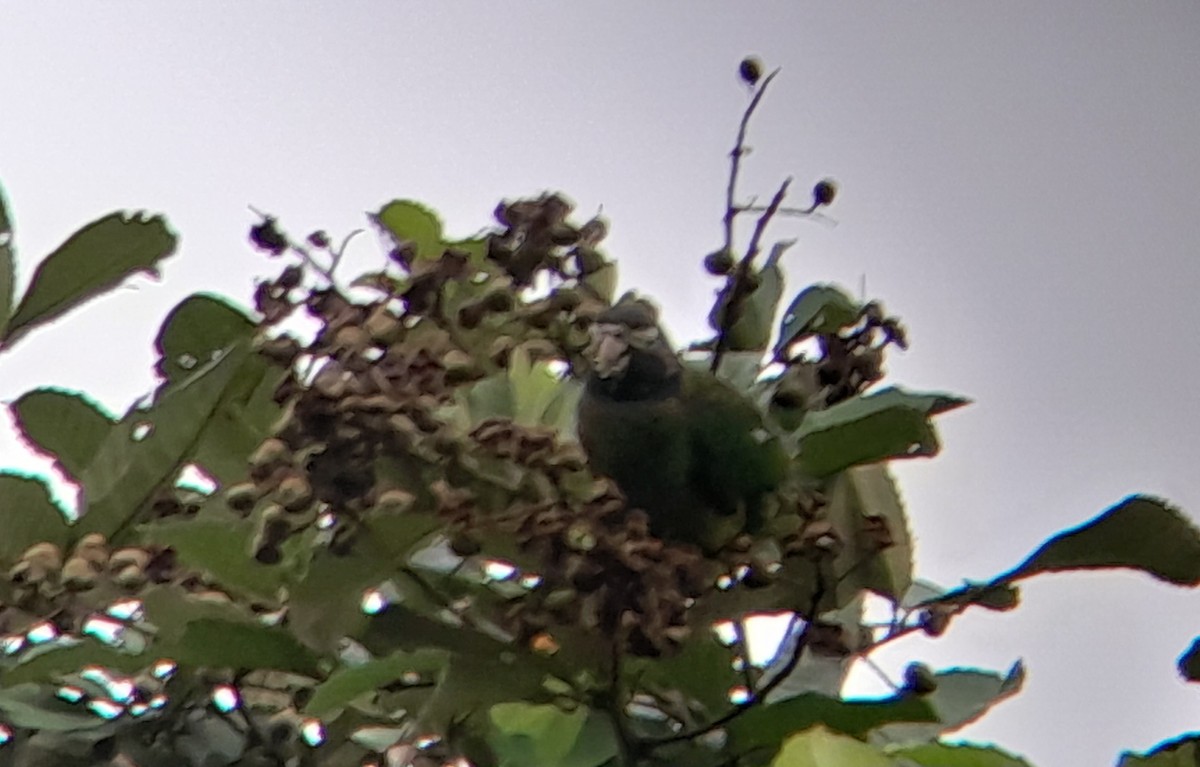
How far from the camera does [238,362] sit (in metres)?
0.39

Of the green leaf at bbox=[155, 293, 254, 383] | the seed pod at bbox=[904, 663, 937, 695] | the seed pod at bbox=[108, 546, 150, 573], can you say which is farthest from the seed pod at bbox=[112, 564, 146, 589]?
the seed pod at bbox=[904, 663, 937, 695]

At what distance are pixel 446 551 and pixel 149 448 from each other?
0.30 feet

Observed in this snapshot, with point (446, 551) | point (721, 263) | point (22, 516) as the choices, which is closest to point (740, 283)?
point (721, 263)

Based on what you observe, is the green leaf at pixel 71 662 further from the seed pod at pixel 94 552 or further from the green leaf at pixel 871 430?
the green leaf at pixel 871 430

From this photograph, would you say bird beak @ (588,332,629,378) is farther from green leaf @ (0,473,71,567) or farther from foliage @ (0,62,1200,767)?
green leaf @ (0,473,71,567)

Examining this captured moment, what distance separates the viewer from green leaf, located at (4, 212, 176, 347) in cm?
44

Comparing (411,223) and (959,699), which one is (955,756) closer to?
(959,699)

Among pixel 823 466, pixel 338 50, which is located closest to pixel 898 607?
pixel 823 466

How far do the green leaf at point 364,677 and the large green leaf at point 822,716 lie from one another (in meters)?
0.08

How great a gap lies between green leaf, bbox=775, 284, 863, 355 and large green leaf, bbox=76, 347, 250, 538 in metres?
0.17

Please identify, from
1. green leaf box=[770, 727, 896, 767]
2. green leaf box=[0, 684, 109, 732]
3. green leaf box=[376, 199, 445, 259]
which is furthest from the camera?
green leaf box=[376, 199, 445, 259]

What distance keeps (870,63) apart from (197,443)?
0.85 m

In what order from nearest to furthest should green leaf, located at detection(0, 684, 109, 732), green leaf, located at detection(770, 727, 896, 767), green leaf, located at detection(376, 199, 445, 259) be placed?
green leaf, located at detection(770, 727, 896, 767) → green leaf, located at detection(0, 684, 109, 732) → green leaf, located at detection(376, 199, 445, 259)

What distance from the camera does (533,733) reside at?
37cm
